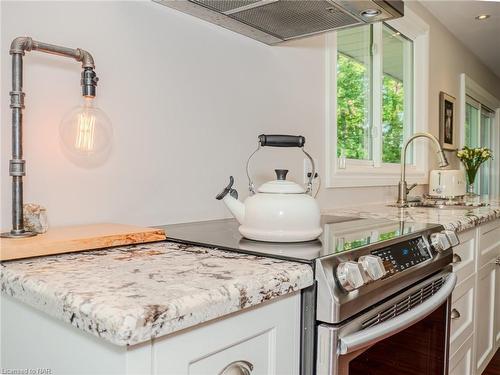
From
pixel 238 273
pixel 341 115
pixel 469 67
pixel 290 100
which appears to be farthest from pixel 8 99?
pixel 469 67

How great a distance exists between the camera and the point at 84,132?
1016 mm

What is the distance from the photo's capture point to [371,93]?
252 centimetres

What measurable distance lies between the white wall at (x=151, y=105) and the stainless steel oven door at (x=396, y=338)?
67cm

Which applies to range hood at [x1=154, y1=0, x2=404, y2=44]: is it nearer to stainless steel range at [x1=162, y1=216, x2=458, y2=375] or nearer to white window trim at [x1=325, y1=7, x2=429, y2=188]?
white window trim at [x1=325, y1=7, x2=429, y2=188]

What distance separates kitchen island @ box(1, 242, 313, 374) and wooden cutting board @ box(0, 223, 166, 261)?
0.02m

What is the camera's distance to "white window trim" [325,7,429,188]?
2.02 metres

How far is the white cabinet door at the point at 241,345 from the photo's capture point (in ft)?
1.91

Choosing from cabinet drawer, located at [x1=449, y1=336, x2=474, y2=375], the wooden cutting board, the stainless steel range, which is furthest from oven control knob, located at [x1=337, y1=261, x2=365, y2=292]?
cabinet drawer, located at [x1=449, y1=336, x2=474, y2=375]

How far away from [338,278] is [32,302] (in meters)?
0.52

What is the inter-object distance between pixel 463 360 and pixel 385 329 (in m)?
1.11

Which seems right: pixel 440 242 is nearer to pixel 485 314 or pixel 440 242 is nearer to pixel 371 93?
pixel 485 314

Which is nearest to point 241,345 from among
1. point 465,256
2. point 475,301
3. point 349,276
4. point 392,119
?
point 349,276

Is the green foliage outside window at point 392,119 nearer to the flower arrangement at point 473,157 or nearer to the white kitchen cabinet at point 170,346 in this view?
the flower arrangement at point 473,157

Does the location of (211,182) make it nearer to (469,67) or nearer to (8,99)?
(8,99)
